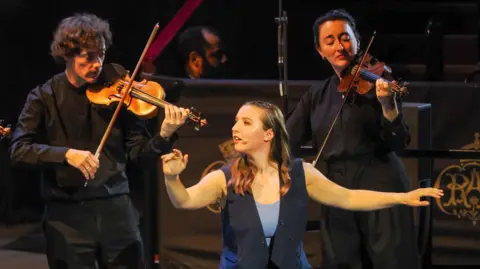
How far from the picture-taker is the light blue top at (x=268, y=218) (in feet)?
11.2

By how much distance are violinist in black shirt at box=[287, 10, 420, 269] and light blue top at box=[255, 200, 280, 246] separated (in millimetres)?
483

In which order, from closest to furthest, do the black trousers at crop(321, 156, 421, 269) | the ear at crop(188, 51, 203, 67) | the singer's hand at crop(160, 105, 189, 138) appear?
the singer's hand at crop(160, 105, 189, 138) < the black trousers at crop(321, 156, 421, 269) < the ear at crop(188, 51, 203, 67)

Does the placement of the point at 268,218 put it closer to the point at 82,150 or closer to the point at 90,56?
the point at 82,150

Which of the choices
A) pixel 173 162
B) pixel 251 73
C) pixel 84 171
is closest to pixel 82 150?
pixel 84 171

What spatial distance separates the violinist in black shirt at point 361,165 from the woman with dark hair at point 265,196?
34 centimetres

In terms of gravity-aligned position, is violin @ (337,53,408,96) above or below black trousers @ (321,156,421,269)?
above

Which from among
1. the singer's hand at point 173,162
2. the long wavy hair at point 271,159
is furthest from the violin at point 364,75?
the singer's hand at point 173,162

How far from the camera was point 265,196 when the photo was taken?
3.46 metres

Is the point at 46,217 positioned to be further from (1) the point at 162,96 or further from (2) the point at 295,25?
(2) the point at 295,25

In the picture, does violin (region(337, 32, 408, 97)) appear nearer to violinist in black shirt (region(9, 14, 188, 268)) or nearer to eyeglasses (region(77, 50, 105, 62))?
violinist in black shirt (region(9, 14, 188, 268))

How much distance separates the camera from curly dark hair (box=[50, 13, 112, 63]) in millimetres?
3721

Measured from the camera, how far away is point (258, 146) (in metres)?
3.46

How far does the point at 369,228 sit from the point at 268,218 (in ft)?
1.91

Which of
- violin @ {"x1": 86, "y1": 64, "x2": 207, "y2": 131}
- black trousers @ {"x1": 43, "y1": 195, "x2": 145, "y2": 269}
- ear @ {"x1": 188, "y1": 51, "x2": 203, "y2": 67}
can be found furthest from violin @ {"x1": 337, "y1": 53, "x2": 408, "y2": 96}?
ear @ {"x1": 188, "y1": 51, "x2": 203, "y2": 67}
